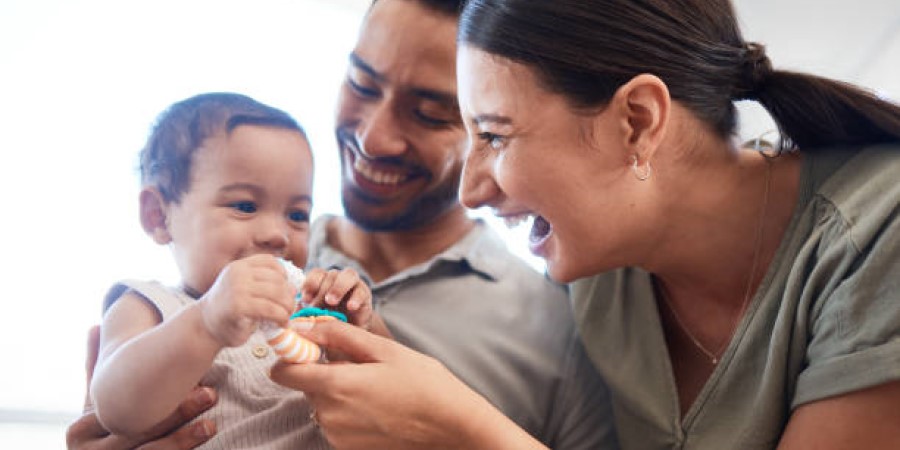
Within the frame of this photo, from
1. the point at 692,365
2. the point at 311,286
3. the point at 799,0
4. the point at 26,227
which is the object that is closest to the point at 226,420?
the point at 311,286

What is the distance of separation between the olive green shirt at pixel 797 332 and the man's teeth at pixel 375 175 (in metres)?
0.42

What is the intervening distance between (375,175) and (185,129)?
1.15 feet

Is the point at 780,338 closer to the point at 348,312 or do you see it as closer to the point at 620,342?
the point at 620,342

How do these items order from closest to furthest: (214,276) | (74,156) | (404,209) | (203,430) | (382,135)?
1. (203,430)
2. (214,276)
3. (382,135)
4. (404,209)
5. (74,156)

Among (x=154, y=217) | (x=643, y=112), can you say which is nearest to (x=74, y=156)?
(x=154, y=217)

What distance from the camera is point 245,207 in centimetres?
116

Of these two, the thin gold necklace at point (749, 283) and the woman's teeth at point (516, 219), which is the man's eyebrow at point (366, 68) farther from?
the thin gold necklace at point (749, 283)

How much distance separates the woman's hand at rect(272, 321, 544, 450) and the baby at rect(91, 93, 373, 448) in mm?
98

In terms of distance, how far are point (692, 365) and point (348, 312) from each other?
1.66 feet

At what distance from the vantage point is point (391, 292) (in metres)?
1.40

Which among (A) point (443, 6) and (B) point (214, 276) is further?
(A) point (443, 6)

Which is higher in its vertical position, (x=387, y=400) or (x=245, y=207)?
(x=245, y=207)

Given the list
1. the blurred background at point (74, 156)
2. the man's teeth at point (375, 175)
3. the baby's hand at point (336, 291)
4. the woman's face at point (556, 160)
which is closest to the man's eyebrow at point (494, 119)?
the woman's face at point (556, 160)

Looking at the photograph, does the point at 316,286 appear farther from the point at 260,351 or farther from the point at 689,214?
the point at 689,214
